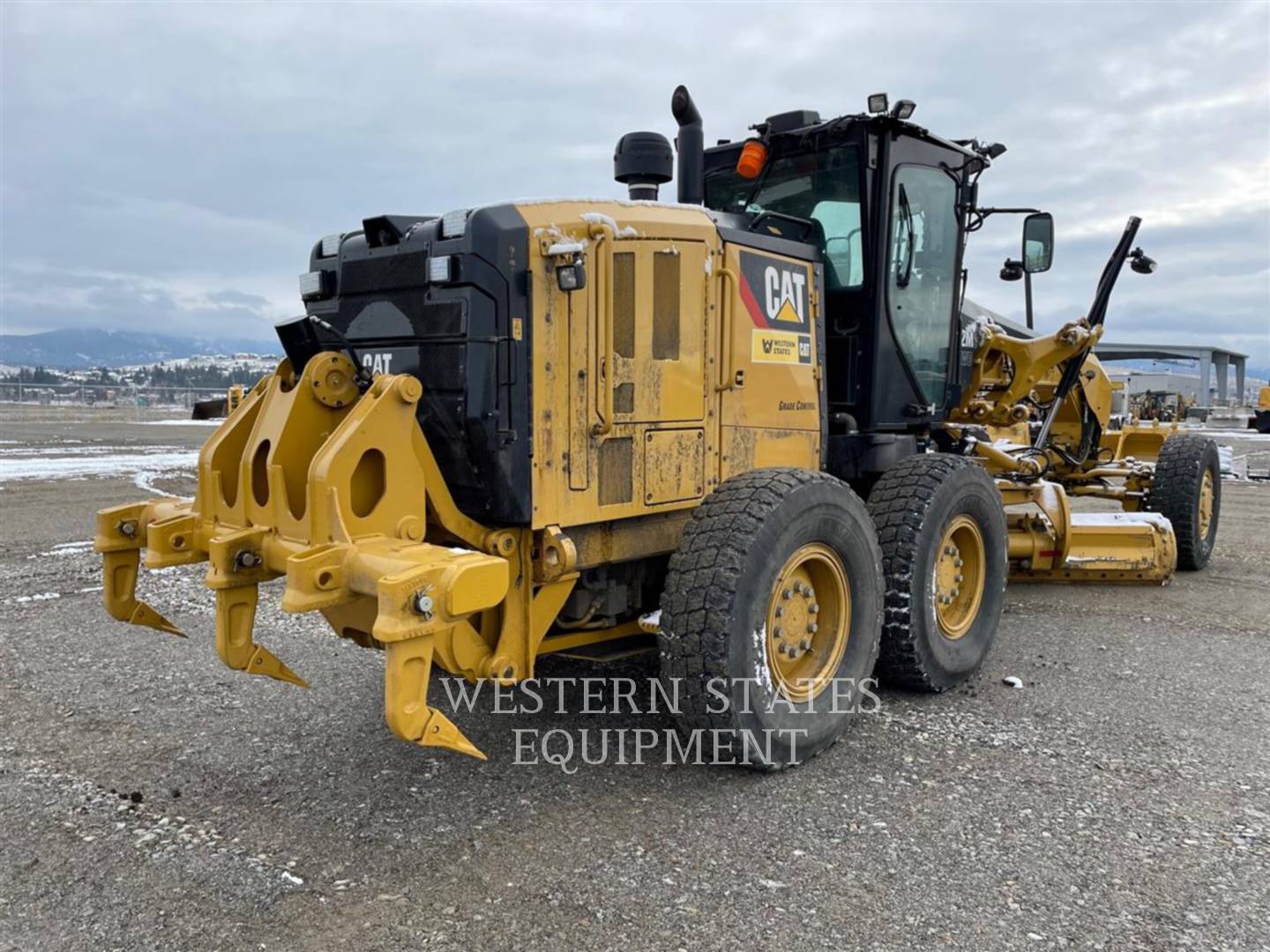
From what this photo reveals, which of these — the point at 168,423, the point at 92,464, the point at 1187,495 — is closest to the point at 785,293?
the point at 1187,495

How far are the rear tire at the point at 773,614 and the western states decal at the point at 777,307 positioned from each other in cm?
73

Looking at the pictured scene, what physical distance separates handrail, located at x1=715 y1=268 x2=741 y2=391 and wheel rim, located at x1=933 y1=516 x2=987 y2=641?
1.57m

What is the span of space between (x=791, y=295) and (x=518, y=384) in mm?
1666

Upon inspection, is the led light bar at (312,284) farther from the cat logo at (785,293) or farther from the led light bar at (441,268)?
the cat logo at (785,293)

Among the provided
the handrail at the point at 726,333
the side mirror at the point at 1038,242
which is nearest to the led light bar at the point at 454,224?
the handrail at the point at 726,333

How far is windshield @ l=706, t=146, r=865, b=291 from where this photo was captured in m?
5.07

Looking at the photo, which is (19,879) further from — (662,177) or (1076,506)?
(1076,506)

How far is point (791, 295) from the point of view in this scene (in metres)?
4.52

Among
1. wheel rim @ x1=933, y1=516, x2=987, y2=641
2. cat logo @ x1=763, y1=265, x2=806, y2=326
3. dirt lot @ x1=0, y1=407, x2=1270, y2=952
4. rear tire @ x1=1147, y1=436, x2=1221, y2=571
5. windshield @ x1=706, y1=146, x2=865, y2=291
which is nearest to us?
dirt lot @ x1=0, y1=407, x2=1270, y2=952

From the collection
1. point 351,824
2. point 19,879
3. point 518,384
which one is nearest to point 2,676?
point 19,879

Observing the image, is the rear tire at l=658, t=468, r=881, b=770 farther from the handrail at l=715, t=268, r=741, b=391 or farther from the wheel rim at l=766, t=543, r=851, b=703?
the handrail at l=715, t=268, r=741, b=391

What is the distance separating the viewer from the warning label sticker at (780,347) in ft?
14.0

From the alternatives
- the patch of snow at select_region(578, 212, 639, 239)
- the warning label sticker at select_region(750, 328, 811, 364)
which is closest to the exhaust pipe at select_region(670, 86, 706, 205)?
the warning label sticker at select_region(750, 328, 811, 364)

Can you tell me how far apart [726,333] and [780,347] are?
1.37ft
